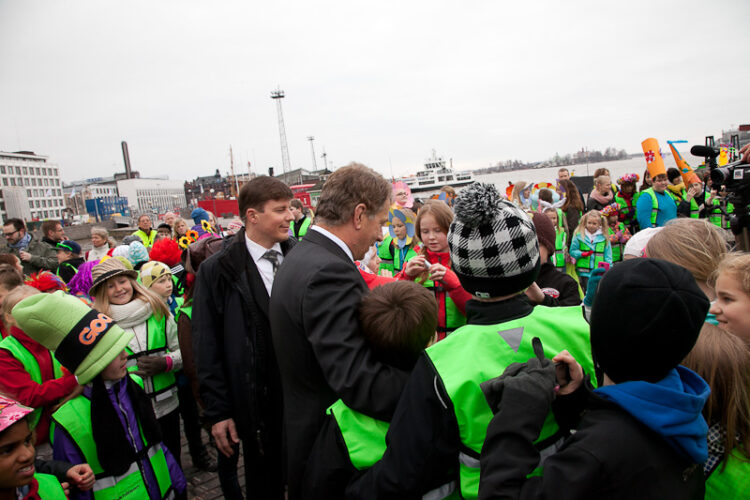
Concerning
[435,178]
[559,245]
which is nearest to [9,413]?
[559,245]

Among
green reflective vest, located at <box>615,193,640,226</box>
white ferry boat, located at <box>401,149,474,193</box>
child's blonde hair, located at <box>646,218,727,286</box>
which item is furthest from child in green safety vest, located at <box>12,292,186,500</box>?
white ferry boat, located at <box>401,149,474,193</box>

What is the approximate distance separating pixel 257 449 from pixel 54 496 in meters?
1.09

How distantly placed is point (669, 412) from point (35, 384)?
3298 mm

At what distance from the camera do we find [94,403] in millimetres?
2387

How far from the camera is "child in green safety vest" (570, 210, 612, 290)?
623 centimetres

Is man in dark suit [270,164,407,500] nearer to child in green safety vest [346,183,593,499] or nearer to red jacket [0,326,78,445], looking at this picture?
child in green safety vest [346,183,593,499]

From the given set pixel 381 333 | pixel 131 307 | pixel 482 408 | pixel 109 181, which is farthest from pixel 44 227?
pixel 109 181

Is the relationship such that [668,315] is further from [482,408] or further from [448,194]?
[448,194]

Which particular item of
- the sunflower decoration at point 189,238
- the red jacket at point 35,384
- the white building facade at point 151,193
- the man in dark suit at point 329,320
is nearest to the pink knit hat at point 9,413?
the red jacket at point 35,384

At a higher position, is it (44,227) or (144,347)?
(44,227)

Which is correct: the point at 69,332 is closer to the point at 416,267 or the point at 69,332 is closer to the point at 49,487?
the point at 49,487

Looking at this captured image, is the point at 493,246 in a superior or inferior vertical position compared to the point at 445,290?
superior

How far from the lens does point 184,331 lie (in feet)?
11.1

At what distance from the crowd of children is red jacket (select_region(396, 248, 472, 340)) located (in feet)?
0.05
